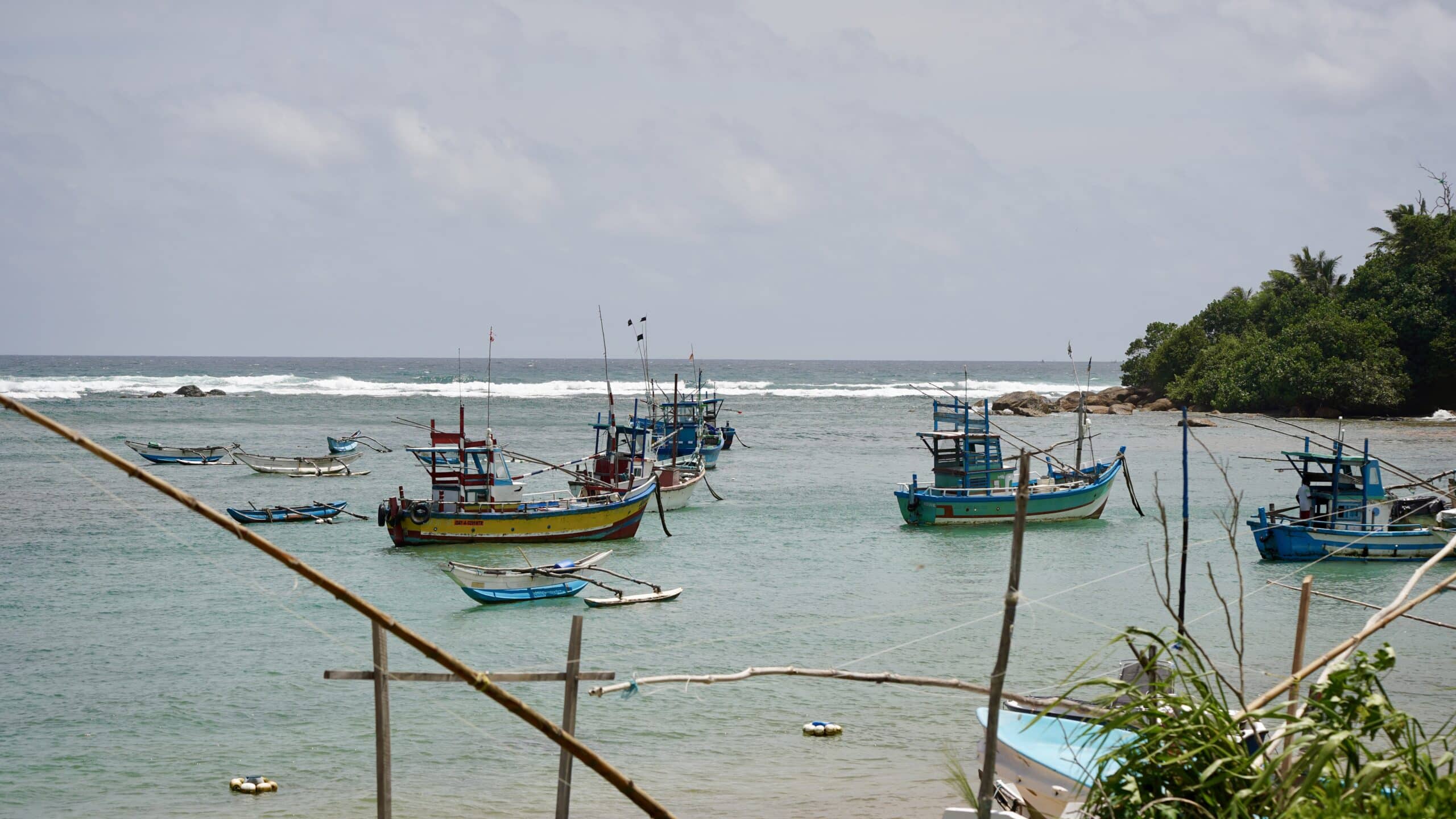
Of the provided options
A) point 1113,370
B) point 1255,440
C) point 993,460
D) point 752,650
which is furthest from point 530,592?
point 1113,370

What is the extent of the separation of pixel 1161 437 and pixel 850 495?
2302cm

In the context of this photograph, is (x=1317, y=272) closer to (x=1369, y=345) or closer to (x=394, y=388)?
(x=1369, y=345)

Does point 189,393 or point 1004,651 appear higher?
point 1004,651

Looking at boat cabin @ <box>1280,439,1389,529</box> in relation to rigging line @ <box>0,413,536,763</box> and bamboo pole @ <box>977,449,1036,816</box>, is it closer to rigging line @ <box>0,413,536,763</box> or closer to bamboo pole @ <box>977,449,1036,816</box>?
rigging line @ <box>0,413,536,763</box>

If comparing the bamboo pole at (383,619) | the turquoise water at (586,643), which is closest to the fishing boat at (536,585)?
the turquoise water at (586,643)

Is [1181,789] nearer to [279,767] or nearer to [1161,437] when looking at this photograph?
[279,767]

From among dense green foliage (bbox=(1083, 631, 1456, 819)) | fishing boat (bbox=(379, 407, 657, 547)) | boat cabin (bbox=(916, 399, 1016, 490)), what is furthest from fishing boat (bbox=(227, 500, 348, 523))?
dense green foliage (bbox=(1083, 631, 1456, 819))

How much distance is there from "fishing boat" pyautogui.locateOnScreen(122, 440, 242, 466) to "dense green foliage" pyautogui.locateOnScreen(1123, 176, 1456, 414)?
44.8 meters

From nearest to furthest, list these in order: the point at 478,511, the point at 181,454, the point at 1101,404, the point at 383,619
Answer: the point at 383,619, the point at 478,511, the point at 181,454, the point at 1101,404

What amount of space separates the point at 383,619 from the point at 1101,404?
6524 cm

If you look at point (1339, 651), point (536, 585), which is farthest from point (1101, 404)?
point (1339, 651)

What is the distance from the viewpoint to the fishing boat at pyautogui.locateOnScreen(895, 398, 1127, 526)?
86.6ft

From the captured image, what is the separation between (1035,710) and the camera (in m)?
8.55

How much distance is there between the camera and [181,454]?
39812 mm
